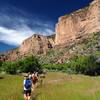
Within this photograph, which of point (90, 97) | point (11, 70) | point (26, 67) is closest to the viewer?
point (90, 97)

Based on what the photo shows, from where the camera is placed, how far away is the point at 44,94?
1155 inches

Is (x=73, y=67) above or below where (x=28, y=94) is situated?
above

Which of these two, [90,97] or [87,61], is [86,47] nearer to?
[87,61]

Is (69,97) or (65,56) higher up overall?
(65,56)

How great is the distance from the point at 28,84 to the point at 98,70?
92780mm

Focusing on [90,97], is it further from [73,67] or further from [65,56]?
[65,56]

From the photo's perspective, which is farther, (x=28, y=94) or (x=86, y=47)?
(x=86, y=47)

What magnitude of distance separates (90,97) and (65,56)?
151 meters

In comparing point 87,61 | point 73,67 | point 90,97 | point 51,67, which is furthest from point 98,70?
point 90,97

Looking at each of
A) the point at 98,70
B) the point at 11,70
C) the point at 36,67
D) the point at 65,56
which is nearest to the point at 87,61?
the point at 98,70

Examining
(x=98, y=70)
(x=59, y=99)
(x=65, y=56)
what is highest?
(x=65, y=56)

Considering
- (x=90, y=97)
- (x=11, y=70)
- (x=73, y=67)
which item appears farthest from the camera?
(x=73, y=67)

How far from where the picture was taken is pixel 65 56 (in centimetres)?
18012

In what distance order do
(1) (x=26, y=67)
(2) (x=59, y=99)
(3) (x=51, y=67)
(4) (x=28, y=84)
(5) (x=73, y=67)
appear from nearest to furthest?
(4) (x=28, y=84)
(2) (x=59, y=99)
(1) (x=26, y=67)
(5) (x=73, y=67)
(3) (x=51, y=67)
